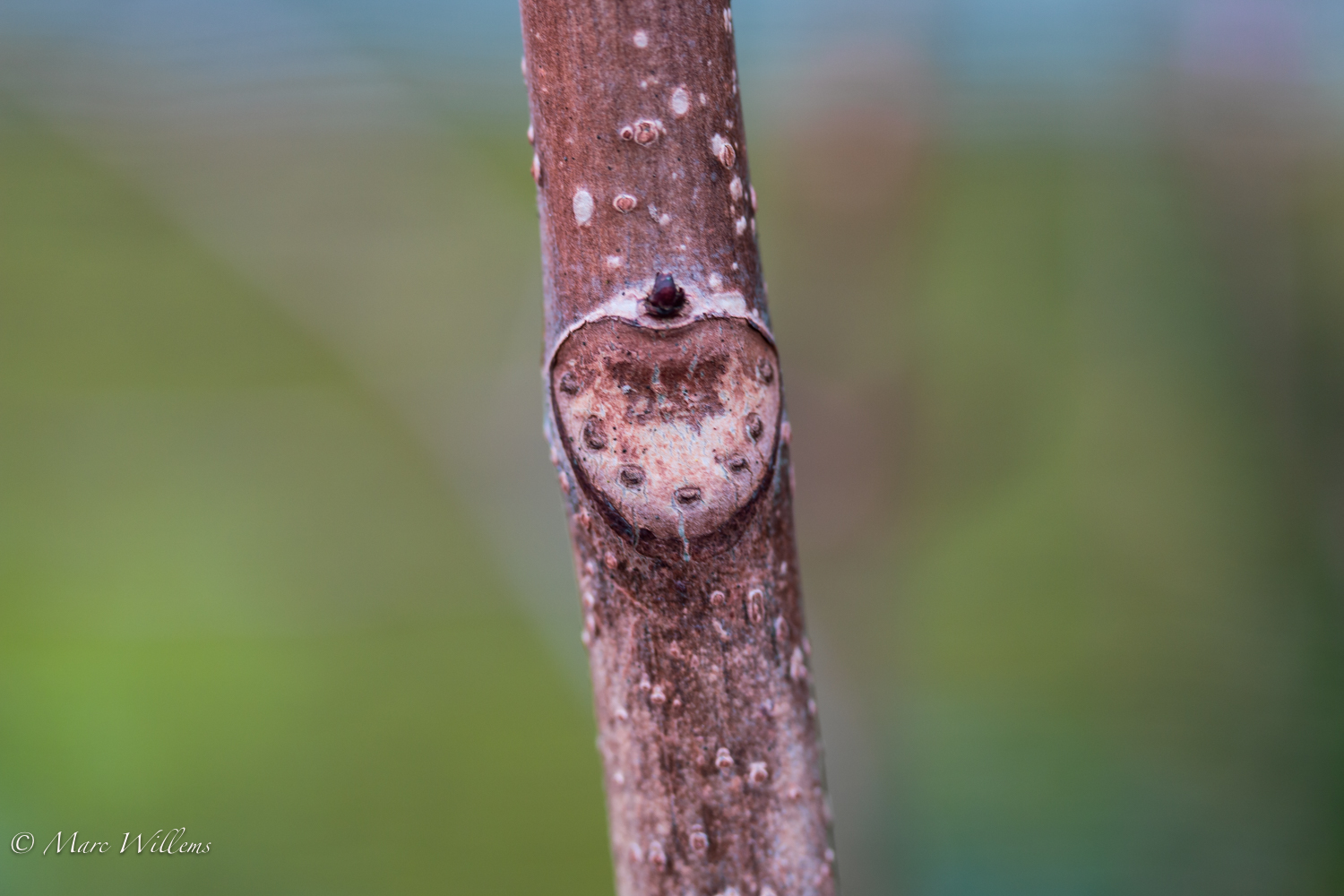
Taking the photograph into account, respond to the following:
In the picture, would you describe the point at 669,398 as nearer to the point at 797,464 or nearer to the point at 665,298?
the point at 665,298

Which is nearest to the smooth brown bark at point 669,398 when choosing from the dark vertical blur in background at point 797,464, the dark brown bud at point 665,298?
the dark brown bud at point 665,298

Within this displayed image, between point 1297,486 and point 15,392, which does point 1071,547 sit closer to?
point 1297,486

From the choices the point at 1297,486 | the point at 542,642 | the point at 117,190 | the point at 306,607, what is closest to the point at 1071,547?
the point at 1297,486

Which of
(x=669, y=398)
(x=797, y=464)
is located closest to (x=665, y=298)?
(x=669, y=398)

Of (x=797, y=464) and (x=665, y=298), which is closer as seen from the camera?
(x=665, y=298)

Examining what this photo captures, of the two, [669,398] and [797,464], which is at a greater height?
[797,464]

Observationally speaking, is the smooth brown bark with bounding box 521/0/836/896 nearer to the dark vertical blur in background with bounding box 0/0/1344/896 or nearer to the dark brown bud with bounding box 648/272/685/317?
the dark brown bud with bounding box 648/272/685/317
